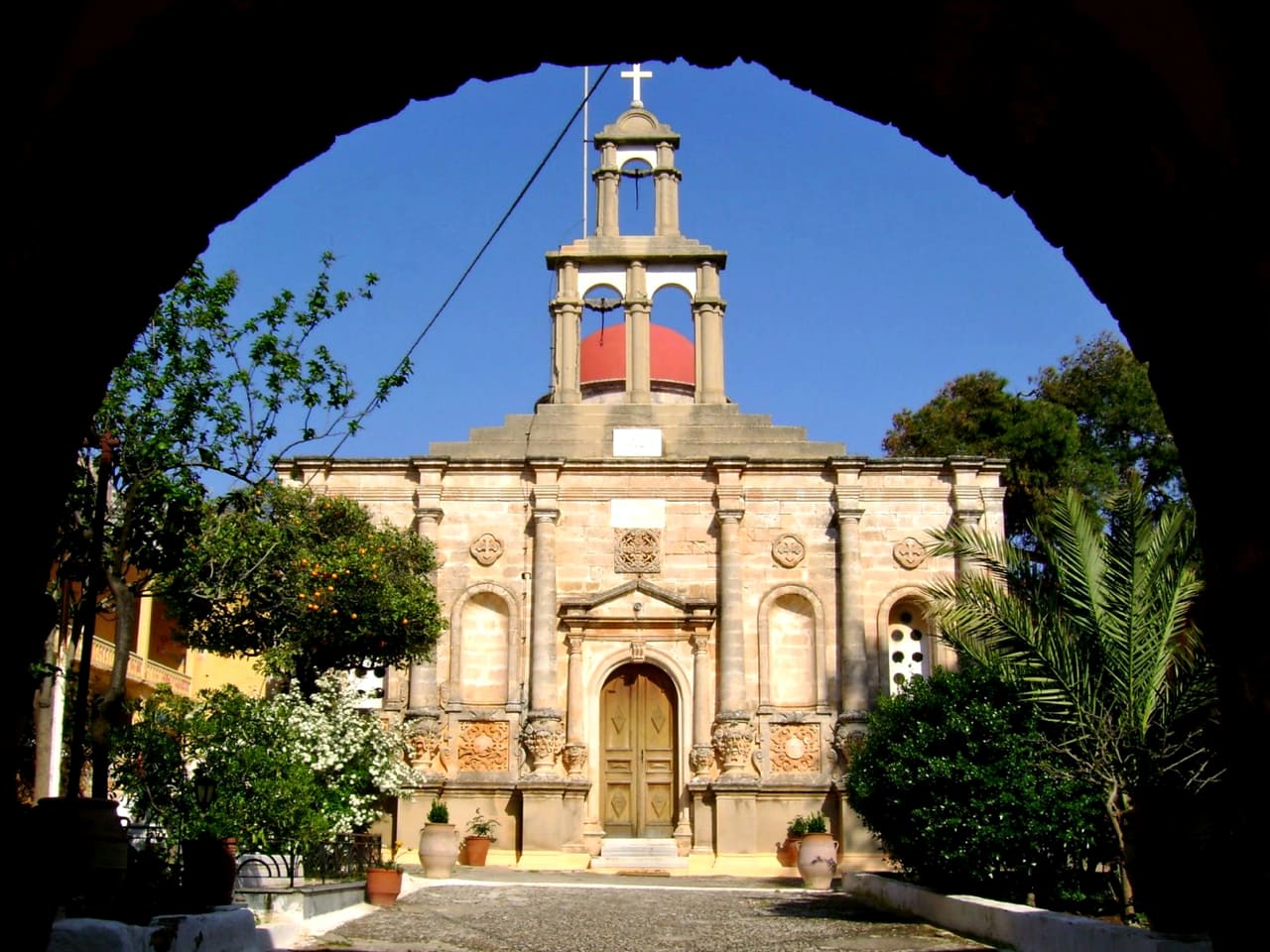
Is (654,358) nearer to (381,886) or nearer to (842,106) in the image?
(381,886)

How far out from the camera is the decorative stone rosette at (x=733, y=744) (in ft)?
78.3

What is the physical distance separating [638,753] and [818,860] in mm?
5096

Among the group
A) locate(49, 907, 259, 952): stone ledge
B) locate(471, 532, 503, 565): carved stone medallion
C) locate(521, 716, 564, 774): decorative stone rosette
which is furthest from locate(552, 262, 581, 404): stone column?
locate(49, 907, 259, 952): stone ledge

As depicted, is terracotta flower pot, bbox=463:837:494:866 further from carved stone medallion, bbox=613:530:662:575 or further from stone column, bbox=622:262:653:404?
stone column, bbox=622:262:653:404

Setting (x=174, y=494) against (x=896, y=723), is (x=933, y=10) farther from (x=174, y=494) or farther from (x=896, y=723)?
(x=896, y=723)

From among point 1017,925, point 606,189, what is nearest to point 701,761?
point 606,189

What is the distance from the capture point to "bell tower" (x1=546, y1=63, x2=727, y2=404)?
26.4 metres

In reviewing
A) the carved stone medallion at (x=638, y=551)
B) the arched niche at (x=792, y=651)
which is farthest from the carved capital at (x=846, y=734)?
the carved stone medallion at (x=638, y=551)

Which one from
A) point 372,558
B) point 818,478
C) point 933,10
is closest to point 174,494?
point 372,558

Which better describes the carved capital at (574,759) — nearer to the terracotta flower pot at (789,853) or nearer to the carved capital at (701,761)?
the carved capital at (701,761)

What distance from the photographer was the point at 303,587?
674 inches

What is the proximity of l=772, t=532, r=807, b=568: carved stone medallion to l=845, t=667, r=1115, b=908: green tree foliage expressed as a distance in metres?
9.94

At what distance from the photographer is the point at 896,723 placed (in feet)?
49.9

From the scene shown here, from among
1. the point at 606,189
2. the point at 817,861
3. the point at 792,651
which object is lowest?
the point at 817,861
